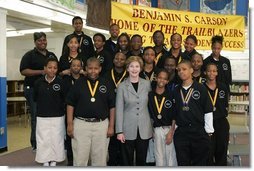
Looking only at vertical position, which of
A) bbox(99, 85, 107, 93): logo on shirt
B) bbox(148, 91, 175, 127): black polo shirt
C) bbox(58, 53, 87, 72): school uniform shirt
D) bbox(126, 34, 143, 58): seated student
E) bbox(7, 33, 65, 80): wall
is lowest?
bbox(148, 91, 175, 127): black polo shirt

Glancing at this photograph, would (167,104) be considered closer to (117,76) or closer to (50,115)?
(117,76)

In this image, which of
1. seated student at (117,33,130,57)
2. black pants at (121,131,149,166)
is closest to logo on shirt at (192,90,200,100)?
black pants at (121,131,149,166)

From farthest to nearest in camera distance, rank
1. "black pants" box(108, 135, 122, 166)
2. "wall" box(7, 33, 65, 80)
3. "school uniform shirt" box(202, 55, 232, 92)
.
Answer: "wall" box(7, 33, 65, 80), "school uniform shirt" box(202, 55, 232, 92), "black pants" box(108, 135, 122, 166)

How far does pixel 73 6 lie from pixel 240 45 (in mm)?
2901

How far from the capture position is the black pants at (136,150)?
298 centimetres

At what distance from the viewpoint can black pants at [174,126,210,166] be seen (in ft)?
9.29

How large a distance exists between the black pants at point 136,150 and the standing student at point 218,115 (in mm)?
652

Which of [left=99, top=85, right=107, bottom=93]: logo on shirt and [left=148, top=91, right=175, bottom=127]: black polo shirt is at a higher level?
[left=99, top=85, right=107, bottom=93]: logo on shirt

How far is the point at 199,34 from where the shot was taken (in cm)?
528

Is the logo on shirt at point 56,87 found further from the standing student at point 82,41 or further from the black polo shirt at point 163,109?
the black polo shirt at point 163,109

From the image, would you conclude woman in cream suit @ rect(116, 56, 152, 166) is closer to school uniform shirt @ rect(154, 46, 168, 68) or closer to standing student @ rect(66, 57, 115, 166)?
standing student @ rect(66, 57, 115, 166)

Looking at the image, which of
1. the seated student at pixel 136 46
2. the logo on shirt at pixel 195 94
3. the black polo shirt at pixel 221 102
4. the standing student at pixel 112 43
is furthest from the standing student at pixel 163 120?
the standing student at pixel 112 43

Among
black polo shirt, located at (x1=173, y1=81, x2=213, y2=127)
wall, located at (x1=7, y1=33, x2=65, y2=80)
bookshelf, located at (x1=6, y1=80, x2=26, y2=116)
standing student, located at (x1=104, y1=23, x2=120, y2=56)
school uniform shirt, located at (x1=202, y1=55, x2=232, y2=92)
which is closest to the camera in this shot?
black polo shirt, located at (x1=173, y1=81, x2=213, y2=127)

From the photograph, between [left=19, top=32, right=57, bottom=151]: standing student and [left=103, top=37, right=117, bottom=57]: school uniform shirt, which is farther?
[left=19, top=32, right=57, bottom=151]: standing student
